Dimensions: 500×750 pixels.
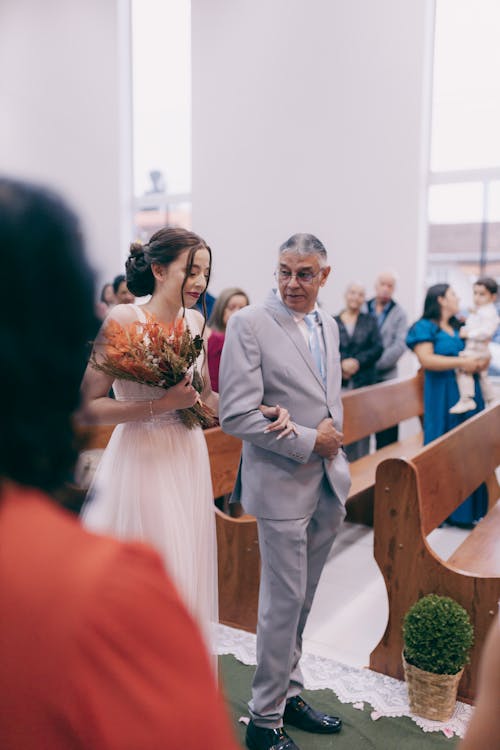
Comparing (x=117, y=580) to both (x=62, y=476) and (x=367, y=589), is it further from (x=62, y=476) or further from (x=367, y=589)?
(x=367, y=589)

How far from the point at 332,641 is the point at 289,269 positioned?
196 centimetres

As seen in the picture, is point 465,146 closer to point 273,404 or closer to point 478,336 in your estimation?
point 478,336

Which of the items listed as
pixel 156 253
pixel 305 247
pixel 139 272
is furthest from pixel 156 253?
pixel 305 247

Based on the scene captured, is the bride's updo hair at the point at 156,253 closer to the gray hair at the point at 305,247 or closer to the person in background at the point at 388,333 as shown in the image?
the gray hair at the point at 305,247

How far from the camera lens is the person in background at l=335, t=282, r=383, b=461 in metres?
6.12

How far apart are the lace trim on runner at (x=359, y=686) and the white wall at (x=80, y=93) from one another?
7.29 meters

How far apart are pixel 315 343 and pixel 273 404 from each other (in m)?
0.27

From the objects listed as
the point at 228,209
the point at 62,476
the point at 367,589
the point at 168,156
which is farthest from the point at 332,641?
the point at 168,156

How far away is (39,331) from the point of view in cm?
66

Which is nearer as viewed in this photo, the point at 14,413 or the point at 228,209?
the point at 14,413

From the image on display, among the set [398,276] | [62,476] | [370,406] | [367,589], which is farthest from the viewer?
[398,276]

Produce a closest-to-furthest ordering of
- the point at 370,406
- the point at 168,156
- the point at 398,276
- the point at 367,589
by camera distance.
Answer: the point at 367,589
the point at 370,406
the point at 398,276
the point at 168,156

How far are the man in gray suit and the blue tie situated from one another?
0.08ft

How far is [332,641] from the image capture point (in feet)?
11.4
